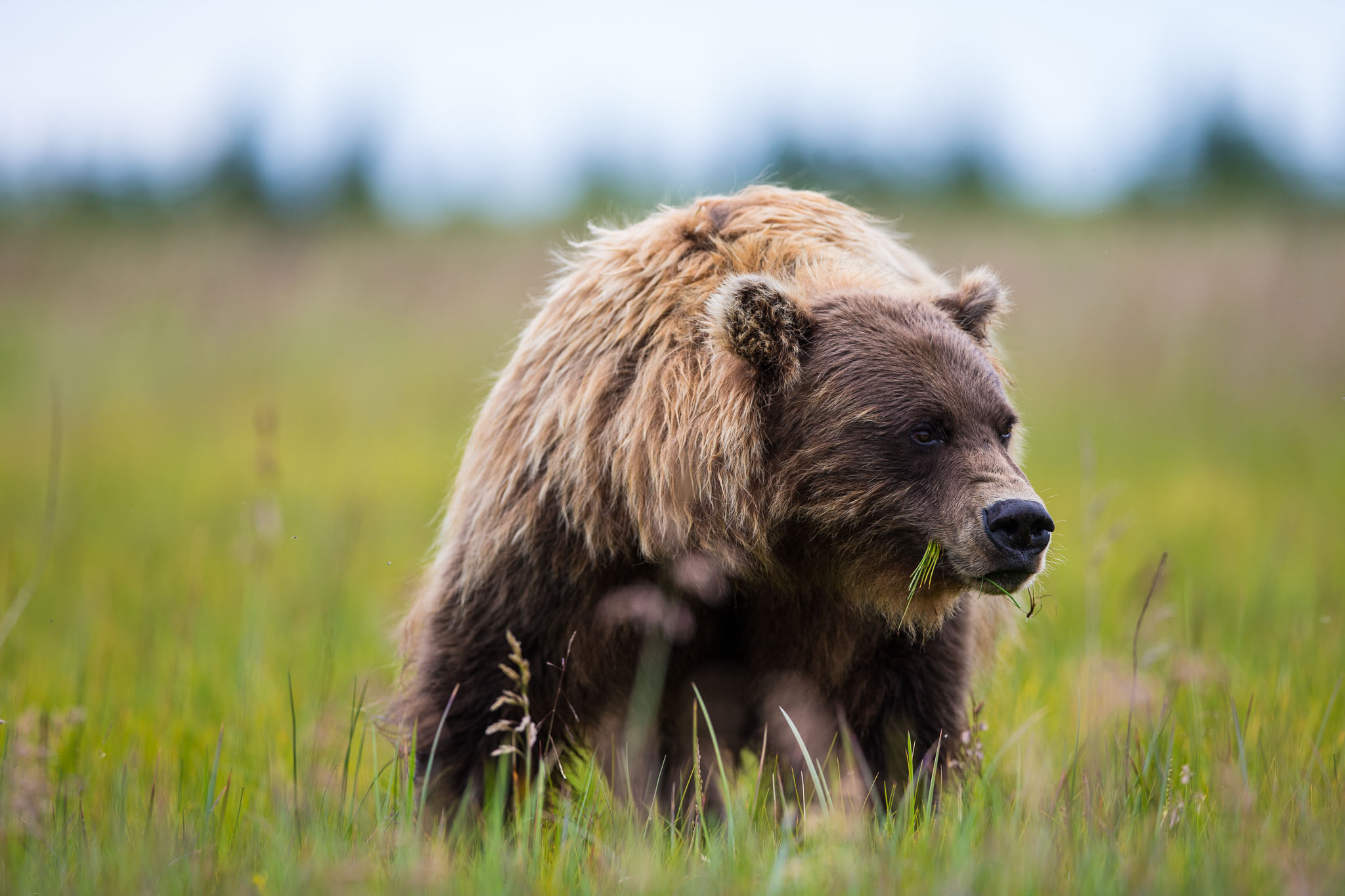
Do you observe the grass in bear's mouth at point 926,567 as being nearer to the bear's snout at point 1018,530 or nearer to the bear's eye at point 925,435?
the bear's snout at point 1018,530

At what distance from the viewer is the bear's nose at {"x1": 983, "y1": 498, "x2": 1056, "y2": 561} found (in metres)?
2.86

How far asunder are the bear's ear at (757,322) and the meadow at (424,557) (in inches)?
51.0

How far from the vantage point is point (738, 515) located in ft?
10.3

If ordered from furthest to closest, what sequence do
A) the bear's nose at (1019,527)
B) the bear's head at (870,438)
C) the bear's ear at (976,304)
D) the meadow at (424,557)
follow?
the bear's ear at (976,304) < the bear's head at (870,438) < the bear's nose at (1019,527) < the meadow at (424,557)

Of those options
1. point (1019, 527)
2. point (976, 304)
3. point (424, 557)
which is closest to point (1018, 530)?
point (1019, 527)

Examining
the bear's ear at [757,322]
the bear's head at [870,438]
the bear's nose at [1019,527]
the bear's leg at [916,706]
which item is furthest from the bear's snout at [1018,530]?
the bear's ear at [757,322]

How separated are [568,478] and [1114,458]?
9123 mm

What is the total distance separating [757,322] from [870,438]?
1.55ft

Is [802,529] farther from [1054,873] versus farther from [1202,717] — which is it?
[1202,717]

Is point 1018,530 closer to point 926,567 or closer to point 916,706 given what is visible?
point 926,567

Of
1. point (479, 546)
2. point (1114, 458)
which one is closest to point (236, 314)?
point (1114, 458)

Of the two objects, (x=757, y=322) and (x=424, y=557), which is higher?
(x=757, y=322)

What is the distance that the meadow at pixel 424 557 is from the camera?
101 inches

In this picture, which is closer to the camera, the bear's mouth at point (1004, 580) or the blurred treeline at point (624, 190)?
the bear's mouth at point (1004, 580)
